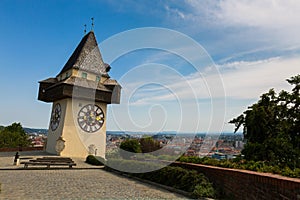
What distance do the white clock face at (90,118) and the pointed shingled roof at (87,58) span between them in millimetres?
2991

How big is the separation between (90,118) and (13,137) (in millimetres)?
20270

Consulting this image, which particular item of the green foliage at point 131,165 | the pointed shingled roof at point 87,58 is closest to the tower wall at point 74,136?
the pointed shingled roof at point 87,58

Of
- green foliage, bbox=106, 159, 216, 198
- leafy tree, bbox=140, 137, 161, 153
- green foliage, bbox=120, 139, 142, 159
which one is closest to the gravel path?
green foliage, bbox=106, 159, 216, 198

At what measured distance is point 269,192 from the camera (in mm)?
4027

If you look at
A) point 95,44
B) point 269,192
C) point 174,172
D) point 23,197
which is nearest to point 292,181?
point 269,192

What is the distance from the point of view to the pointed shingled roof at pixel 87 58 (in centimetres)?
1828

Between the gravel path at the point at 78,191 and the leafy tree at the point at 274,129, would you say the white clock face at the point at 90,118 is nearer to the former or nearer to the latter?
the gravel path at the point at 78,191

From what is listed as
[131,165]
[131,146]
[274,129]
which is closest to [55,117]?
[131,146]

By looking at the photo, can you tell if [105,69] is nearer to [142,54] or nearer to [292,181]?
[142,54]

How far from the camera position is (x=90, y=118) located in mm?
17766

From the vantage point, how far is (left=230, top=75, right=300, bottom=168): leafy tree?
7379mm

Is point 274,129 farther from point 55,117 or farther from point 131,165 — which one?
point 55,117

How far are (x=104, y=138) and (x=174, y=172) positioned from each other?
12013 millimetres

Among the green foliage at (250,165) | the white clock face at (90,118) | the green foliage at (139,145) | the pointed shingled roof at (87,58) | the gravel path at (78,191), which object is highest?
the pointed shingled roof at (87,58)
